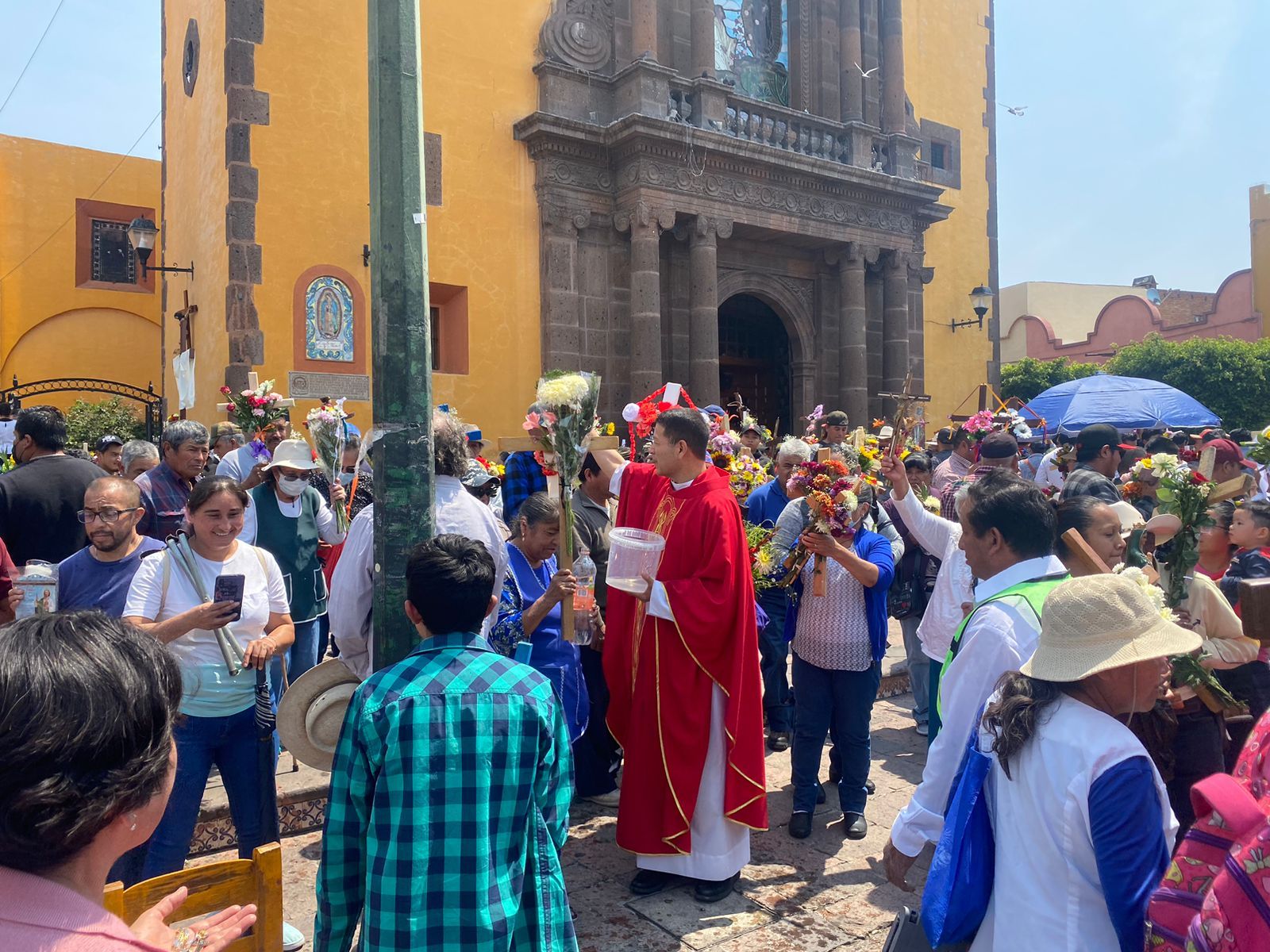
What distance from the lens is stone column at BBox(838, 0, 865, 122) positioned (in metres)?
15.9

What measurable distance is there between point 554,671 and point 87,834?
3.22 metres

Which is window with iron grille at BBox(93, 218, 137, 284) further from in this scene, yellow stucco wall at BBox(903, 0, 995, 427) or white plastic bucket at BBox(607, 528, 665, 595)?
white plastic bucket at BBox(607, 528, 665, 595)

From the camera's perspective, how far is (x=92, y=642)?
125 centimetres

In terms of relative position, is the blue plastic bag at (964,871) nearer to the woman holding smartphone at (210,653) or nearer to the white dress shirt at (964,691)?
the white dress shirt at (964,691)

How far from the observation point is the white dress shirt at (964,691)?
8.16 feet

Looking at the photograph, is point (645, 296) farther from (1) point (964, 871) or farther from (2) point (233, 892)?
(1) point (964, 871)

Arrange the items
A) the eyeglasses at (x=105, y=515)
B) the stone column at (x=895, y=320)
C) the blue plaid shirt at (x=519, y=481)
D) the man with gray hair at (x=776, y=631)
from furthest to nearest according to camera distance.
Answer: the stone column at (x=895, y=320) → the blue plaid shirt at (x=519, y=481) → the man with gray hair at (x=776, y=631) → the eyeglasses at (x=105, y=515)

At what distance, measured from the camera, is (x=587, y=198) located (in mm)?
13102

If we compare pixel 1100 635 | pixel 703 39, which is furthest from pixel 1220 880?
pixel 703 39

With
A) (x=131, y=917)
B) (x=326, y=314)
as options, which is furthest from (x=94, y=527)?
(x=326, y=314)

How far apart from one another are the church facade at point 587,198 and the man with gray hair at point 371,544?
8142 millimetres

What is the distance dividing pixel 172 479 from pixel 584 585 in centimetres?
314

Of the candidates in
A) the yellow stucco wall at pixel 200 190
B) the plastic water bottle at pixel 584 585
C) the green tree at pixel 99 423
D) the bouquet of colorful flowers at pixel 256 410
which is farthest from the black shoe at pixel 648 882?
the green tree at pixel 99 423

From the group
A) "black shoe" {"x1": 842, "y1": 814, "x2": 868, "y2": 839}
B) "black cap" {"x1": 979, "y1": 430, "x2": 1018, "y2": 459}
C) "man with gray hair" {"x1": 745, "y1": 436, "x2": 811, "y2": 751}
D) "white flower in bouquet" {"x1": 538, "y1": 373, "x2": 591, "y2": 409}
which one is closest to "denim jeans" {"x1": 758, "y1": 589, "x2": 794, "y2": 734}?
"man with gray hair" {"x1": 745, "y1": 436, "x2": 811, "y2": 751}
